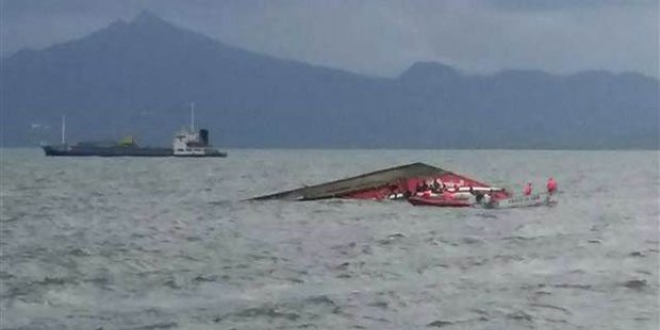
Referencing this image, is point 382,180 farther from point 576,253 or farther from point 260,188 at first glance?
point 576,253

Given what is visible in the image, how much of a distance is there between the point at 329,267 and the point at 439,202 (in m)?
25.9

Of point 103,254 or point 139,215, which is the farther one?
point 139,215

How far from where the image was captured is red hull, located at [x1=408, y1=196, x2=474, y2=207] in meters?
57.9

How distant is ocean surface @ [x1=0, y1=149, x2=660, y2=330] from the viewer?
24.4 m

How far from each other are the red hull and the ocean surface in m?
1.20

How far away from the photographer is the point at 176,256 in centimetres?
3588

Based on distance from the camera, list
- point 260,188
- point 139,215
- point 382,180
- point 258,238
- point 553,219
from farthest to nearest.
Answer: point 260,188
point 382,180
point 139,215
point 553,219
point 258,238

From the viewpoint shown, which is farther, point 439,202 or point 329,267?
point 439,202

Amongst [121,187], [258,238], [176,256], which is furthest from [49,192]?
[176,256]

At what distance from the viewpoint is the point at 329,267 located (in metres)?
32.6

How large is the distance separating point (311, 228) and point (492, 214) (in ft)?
32.7

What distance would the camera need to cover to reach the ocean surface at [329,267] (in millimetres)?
24438

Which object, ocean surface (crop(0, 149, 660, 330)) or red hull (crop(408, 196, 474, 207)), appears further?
red hull (crop(408, 196, 474, 207))

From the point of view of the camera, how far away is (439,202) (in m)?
58.2
